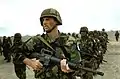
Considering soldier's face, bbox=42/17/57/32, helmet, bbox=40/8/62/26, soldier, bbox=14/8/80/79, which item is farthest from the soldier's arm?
helmet, bbox=40/8/62/26

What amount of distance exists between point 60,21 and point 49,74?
71cm

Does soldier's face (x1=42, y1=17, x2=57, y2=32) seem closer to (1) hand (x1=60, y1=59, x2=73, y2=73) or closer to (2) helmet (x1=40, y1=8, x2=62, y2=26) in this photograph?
(2) helmet (x1=40, y1=8, x2=62, y2=26)

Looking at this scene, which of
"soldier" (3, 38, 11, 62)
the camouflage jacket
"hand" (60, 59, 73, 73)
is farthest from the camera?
"soldier" (3, 38, 11, 62)

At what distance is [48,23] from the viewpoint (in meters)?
5.77

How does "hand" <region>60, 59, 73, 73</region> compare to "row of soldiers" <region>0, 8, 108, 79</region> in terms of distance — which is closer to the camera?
"hand" <region>60, 59, 73, 73</region>

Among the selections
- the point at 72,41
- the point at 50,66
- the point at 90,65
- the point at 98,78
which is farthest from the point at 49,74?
the point at 98,78

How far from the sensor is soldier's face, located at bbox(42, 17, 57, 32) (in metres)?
5.77

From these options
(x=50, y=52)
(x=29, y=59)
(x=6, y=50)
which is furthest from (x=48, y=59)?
(x=6, y=50)

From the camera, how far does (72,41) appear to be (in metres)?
5.78

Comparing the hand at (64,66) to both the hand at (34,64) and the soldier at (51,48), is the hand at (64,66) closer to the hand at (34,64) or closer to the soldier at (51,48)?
the soldier at (51,48)

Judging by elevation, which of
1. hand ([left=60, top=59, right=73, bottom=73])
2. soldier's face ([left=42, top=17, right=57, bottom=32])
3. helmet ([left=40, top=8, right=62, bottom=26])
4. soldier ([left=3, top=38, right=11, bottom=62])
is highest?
helmet ([left=40, top=8, right=62, bottom=26])

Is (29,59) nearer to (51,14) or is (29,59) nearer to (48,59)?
(48,59)

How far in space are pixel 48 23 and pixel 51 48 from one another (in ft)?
1.10

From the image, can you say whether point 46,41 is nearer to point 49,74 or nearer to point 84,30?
point 49,74
